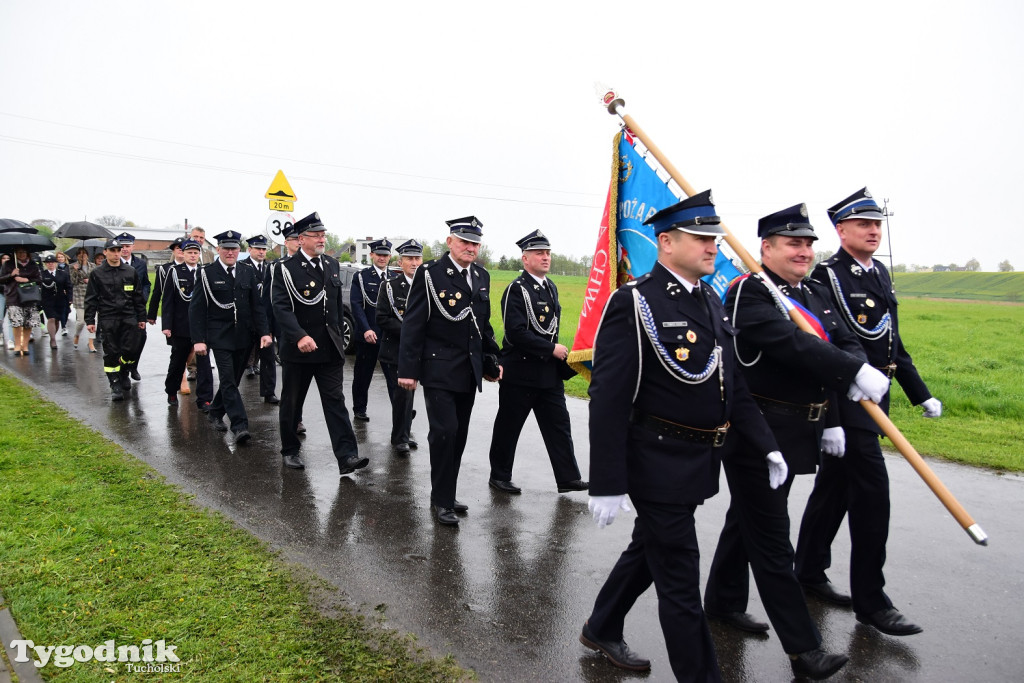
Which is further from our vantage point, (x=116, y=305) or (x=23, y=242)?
(x=23, y=242)

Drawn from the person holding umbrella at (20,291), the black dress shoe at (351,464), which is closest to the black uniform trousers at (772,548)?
the black dress shoe at (351,464)

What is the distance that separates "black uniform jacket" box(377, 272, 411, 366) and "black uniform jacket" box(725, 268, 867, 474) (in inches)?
193

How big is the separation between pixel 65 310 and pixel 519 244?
14882 millimetres

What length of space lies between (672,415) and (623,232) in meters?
2.78

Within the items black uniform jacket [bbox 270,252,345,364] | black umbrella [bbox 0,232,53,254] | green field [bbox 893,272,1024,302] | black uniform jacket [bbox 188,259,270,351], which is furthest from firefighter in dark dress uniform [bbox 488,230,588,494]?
green field [bbox 893,272,1024,302]

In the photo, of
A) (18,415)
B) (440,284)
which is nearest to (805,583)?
(440,284)

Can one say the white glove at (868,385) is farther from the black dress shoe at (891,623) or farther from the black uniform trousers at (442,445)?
the black uniform trousers at (442,445)

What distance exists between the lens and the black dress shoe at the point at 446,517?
534 centimetres

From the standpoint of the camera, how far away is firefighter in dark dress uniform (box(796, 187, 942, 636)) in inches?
157

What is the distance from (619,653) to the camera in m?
3.49

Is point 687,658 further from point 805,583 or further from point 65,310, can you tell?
point 65,310

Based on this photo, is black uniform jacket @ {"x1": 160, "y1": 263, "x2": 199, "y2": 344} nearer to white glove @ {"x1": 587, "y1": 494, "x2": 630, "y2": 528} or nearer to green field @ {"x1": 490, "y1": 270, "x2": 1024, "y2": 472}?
green field @ {"x1": 490, "y1": 270, "x2": 1024, "y2": 472}

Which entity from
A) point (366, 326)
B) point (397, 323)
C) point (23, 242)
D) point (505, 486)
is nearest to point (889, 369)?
point (505, 486)

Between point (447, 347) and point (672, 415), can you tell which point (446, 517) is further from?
point (672, 415)
